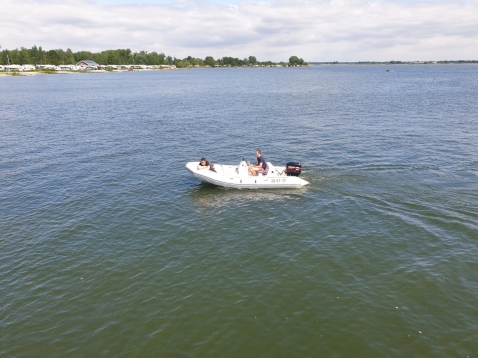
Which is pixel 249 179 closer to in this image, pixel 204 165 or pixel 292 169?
pixel 292 169

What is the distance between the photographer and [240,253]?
17906mm

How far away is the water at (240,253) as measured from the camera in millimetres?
12797

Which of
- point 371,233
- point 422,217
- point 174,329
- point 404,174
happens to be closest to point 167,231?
point 174,329

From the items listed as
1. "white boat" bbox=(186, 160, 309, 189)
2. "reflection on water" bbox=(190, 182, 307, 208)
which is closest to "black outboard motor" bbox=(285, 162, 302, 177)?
"white boat" bbox=(186, 160, 309, 189)

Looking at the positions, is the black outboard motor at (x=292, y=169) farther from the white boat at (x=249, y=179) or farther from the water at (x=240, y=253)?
the water at (x=240, y=253)

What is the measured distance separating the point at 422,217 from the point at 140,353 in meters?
17.5

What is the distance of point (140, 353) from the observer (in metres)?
12.1

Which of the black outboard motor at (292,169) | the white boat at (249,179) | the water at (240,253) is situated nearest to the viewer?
the water at (240,253)

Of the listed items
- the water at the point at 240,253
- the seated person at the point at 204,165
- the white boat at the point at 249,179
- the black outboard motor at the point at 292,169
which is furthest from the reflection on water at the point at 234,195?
the seated person at the point at 204,165

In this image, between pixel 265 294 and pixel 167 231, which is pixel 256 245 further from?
pixel 167 231

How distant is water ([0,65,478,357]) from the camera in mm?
12797

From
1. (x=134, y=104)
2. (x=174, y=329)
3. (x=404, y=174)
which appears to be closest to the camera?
(x=174, y=329)

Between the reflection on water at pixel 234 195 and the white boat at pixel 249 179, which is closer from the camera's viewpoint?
the reflection on water at pixel 234 195

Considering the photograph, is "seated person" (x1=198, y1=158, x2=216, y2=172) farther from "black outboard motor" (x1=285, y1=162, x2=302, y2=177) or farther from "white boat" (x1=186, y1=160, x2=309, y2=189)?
"black outboard motor" (x1=285, y1=162, x2=302, y2=177)
